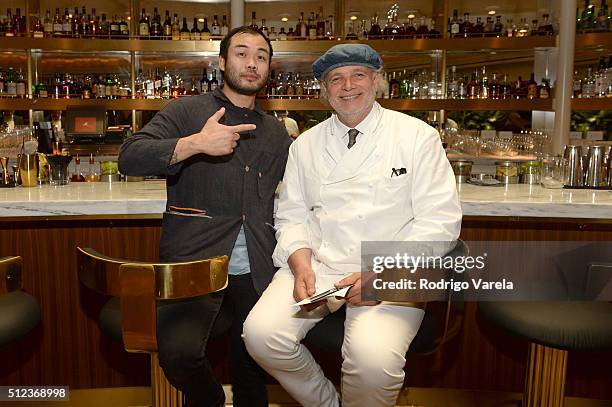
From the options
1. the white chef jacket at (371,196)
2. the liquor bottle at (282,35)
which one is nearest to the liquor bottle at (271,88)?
the liquor bottle at (282,35)

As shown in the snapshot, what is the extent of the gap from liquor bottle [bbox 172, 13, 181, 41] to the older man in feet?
10.5

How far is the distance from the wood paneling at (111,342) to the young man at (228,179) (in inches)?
16.6

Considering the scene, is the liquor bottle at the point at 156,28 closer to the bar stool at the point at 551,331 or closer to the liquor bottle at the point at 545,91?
the liquor bottle at the point at 545,91

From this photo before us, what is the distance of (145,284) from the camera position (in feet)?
5.28

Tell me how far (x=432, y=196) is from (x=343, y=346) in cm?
53

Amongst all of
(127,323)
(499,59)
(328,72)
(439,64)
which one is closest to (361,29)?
(439,64)

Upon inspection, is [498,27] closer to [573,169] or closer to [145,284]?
[573,169]

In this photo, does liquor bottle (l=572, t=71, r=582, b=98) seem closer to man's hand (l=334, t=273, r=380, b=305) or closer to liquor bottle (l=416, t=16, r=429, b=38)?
liquor bottle (l=416, t=16, r=429, b=38)

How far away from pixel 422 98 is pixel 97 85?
2.63 meters

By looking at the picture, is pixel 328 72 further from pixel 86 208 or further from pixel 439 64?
pixel 439 64

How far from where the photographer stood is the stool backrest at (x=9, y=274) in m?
1.66

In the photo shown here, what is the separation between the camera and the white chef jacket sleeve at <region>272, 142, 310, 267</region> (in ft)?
6.55

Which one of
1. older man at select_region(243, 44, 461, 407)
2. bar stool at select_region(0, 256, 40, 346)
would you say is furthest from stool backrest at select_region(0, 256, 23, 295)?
older man at select_region(243, 44, 461, 407)

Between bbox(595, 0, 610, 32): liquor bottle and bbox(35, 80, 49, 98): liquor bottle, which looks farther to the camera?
bbox(35, 80, 49, 98): liquor bottle
